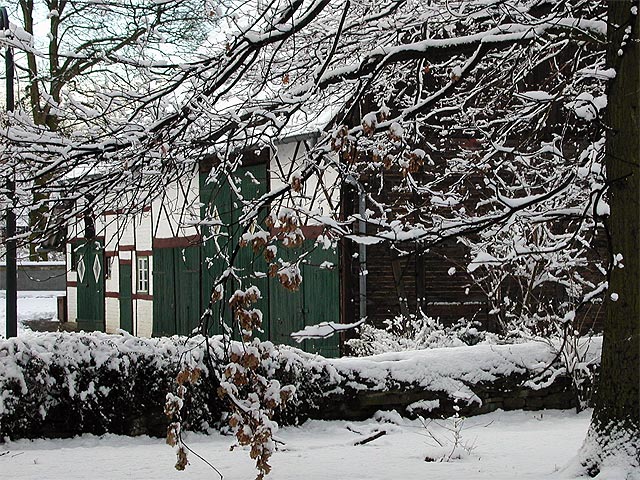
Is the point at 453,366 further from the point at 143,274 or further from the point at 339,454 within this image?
the point at 143,274

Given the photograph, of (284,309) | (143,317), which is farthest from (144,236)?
(284,309)

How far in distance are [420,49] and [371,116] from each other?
1278mm

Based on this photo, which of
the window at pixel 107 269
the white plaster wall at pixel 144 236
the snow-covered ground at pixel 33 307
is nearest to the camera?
the white plaster wall at pixel 144 236

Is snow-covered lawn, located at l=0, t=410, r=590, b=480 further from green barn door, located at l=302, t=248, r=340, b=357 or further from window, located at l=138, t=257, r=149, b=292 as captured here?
window, located at l=138, t=257, r=149, b=292

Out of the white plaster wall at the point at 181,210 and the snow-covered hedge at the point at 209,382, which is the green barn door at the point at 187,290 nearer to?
the white plaster wall at the point at 181,210

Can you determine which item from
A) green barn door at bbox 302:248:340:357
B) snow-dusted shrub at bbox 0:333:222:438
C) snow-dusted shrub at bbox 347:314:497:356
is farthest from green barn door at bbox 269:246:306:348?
snow-dusted shrub at bbox 0:333:222:438

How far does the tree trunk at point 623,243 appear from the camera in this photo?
6.03 m

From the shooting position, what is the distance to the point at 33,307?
38250 mm

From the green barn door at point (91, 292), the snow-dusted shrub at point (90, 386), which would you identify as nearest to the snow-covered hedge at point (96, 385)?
the snow-dusted shrub at point (90, 386)

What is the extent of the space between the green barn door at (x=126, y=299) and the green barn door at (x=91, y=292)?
127cm

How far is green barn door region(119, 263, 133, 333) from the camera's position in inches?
956

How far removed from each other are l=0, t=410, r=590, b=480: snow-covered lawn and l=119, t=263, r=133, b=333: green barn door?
15679mm

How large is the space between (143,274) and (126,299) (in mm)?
1266

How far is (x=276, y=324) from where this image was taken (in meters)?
17.7
